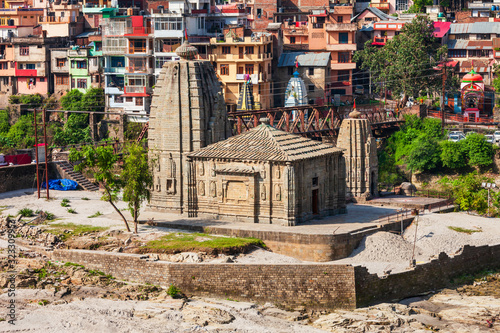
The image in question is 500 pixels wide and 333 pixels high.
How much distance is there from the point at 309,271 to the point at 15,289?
14.9 metres

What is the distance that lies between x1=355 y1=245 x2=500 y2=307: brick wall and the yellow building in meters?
40.9

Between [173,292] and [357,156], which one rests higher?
[357,156]

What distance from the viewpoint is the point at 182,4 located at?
99.9 metres

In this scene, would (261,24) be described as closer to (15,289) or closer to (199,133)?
(199,133)

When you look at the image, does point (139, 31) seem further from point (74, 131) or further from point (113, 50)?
point (74, 131)

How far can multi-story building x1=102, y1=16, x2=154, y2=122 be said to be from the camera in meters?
99.4

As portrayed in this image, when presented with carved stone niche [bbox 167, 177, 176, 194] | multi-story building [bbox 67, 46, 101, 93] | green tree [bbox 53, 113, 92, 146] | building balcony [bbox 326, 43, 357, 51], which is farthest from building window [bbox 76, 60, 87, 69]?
carved stone niche [bbox 167, 177, 176, 194]

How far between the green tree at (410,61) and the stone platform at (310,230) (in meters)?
Result: 36.0

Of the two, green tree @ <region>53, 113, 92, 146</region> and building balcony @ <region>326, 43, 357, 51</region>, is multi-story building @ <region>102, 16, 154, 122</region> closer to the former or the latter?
green tree @ <region>53, 113, 92, 146</region>

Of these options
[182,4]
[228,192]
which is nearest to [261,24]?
[182,4]

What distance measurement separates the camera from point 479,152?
3302 inches

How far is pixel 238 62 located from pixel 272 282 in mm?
47326

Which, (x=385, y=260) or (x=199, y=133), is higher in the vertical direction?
(x=199, y=133)

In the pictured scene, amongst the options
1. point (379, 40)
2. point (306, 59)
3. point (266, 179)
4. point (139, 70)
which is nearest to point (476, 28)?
point (379, 40)
